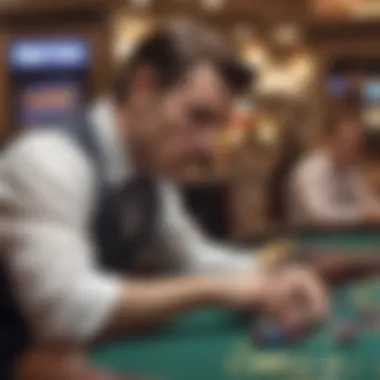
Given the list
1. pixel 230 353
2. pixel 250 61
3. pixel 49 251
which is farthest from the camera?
pixel 250 61

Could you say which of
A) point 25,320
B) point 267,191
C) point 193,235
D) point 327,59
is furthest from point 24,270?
point 327,59

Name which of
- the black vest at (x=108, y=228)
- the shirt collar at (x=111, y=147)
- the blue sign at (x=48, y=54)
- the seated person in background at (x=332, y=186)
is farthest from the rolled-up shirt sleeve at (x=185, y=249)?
the blue sign at (x=48, y=54)

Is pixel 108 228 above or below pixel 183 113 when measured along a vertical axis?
below

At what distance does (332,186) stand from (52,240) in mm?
2513

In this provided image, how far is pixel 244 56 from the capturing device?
437cm

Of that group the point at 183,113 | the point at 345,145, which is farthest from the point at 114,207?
the point at 345,145

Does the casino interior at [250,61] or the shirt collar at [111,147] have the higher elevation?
the casino interior at [250,61]

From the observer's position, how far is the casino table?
1.04 metres

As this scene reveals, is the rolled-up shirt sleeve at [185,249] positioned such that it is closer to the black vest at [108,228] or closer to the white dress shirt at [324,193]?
the black vest at [108,228]

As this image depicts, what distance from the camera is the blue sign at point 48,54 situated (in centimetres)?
454

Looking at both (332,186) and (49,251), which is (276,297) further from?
(332,186)

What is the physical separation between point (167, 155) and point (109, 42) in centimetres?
311

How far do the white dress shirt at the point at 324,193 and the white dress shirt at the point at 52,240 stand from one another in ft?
6.90

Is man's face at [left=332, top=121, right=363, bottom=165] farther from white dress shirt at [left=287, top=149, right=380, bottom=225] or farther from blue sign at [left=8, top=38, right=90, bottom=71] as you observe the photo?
blue sign at [left=8, top=38, right=90, bottom=71]
